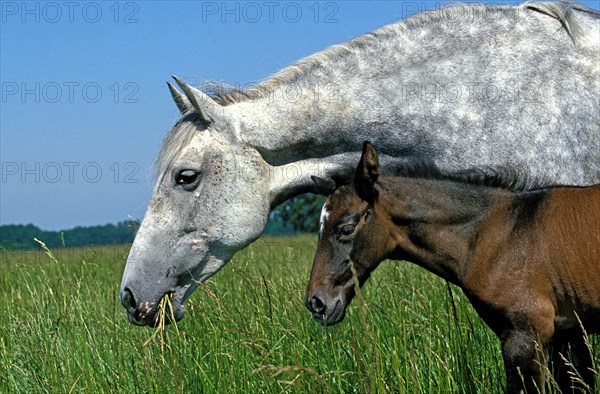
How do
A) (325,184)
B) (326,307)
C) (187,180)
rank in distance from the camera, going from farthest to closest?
(187,180) → (325,184) → (326,307)

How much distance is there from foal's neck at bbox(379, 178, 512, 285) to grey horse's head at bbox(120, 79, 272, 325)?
151 cm

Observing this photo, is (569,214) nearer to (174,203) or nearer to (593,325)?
(593,325)

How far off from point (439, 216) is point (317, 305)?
0.92 metres

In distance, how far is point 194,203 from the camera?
6238 millimetres

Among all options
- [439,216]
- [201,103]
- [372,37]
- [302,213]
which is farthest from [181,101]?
[302,213]

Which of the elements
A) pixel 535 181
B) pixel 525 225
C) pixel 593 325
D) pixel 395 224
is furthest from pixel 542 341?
pixel 535 181

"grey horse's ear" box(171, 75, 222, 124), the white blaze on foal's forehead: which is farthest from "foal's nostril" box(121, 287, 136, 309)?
the white blaze on foal's forehead

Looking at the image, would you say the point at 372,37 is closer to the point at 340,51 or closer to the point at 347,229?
the point at 340,51

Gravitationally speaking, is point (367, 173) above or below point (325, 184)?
above

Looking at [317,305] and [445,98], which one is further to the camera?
[445,98]

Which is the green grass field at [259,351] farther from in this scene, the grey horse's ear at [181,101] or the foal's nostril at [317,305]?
the grey horse's ear at [181,101]

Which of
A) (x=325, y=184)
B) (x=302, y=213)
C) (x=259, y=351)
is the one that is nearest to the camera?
(x=325, y=184)

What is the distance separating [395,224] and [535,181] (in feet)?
4.38

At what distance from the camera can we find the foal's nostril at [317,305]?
4941 millimetres
